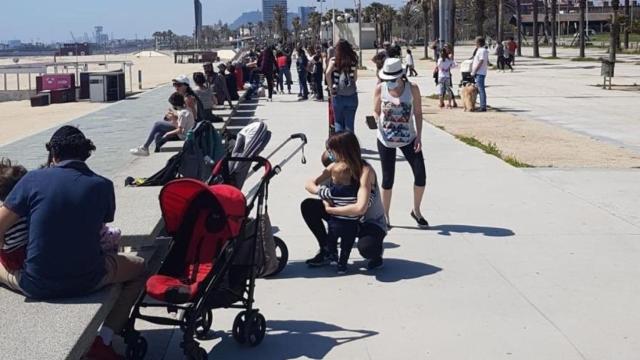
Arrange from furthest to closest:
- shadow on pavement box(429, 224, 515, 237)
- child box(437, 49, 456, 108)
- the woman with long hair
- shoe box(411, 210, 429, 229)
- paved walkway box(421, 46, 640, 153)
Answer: child box(437, 49, 456, 108) → paved walkway box(421, 46, 640, 153) → the woman with long hair → shoe box(411, 210, 429, 229) → shadow on pavement box(429, 224, 515, 237)

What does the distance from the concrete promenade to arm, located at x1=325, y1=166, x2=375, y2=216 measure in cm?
53

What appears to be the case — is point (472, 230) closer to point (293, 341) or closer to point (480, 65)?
point (293, 341)

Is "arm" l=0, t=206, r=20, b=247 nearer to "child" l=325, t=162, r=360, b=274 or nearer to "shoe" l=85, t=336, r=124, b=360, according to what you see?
"shoe" l=85, t=336, r=124, b=360

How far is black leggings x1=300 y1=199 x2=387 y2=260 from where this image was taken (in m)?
6.58

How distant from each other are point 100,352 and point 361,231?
256 cm

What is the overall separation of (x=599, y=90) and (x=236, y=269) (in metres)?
24.1

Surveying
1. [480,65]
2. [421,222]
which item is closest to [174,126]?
[421,222]

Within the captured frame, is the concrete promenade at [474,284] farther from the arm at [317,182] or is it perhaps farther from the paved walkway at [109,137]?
the paved walkway at [109,137]

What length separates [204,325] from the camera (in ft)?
17.0

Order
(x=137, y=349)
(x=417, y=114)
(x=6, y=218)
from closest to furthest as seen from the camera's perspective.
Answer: (x=6, y=218) → (x=137, y=349) → (x=417, y=114)

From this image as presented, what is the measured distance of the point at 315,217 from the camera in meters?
6.68

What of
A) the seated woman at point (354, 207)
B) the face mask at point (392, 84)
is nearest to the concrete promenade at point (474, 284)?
the seated woman at point (354, 207)

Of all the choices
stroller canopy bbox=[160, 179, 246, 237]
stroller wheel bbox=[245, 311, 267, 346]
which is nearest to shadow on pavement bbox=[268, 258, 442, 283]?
stroller wheel bbox=[245, 311, 267, 346]

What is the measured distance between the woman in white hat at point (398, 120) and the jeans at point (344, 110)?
8.80 feet
